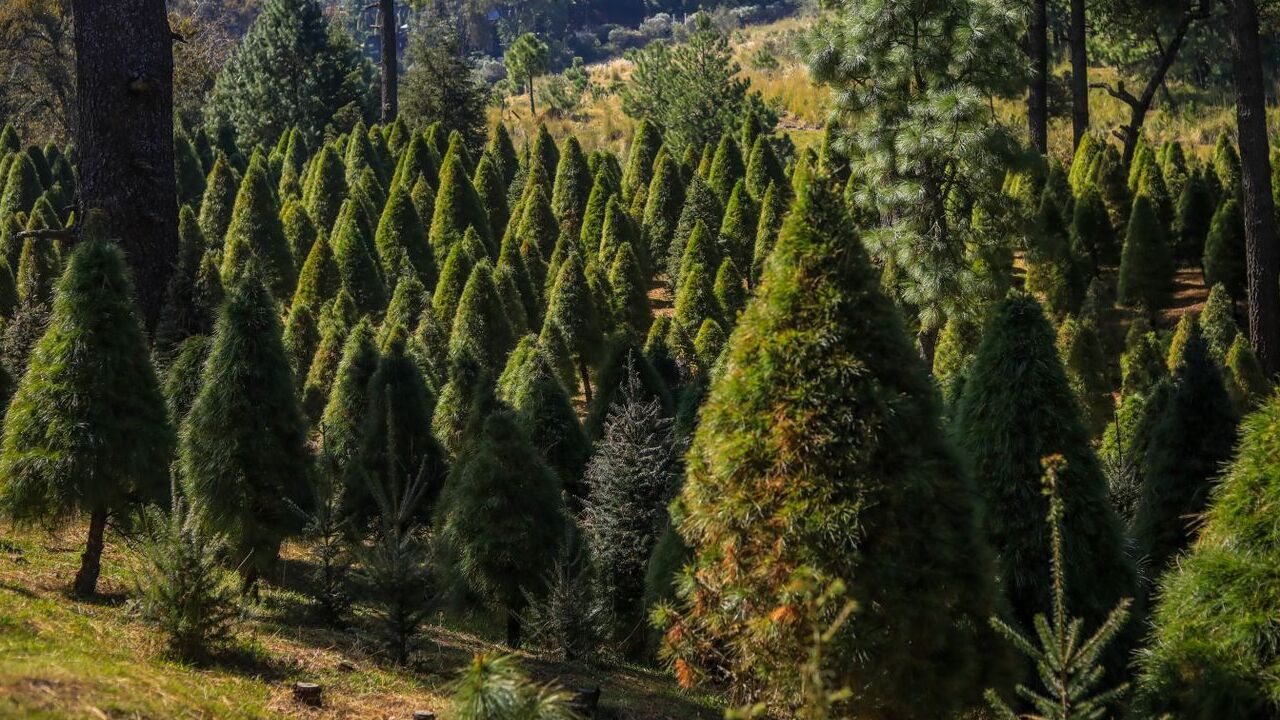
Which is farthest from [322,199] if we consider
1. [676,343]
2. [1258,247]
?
[1258,247]

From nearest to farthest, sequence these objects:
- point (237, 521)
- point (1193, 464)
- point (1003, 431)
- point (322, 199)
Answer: point (1003, 431), point (237, 521), point (1193, 464), point (322, 199)

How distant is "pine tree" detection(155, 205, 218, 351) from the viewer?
1435cm

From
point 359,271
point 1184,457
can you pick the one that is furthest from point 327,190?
point 1184,457

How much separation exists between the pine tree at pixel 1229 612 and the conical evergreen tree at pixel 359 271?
62.8 feet

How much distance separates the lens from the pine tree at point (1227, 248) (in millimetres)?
27109

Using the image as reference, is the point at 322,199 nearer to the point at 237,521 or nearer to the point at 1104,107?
the point at 237,521

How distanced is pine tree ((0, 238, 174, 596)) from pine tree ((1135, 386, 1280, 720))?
7.80 metres

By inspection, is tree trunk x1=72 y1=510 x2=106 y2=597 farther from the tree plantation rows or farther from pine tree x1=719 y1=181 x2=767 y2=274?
pine tree x1=719 y1=181 x2=767 y2=274

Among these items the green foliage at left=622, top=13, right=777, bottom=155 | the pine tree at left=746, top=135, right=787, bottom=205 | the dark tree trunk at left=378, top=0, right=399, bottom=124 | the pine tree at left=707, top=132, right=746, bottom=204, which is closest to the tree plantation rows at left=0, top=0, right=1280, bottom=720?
the pine tree at left=746, top=135, right=787, bottom=205

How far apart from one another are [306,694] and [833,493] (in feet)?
12.9

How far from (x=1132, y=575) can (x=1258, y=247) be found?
619 inches

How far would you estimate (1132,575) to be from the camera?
10.2m

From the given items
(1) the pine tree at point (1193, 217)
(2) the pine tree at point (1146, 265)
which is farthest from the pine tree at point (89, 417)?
(1) the pine tree at point (1193, 217)

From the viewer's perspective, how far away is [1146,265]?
27.1m
